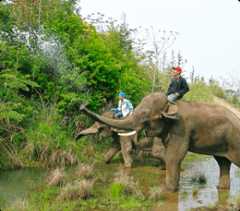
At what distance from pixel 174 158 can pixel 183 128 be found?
656 mm

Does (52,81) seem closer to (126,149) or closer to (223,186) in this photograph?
(126,149)

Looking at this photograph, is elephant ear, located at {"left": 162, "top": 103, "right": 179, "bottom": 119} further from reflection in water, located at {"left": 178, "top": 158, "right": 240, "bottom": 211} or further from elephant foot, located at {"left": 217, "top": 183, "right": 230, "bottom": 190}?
elephant foot, located at {"left": 217, "top": 183, "right": 230, "bottom": 190}

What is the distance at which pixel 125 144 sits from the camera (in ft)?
48.6

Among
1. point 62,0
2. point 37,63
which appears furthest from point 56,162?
point 62,0

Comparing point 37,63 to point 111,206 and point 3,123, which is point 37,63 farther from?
point 111,206

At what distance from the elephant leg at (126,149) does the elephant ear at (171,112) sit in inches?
151

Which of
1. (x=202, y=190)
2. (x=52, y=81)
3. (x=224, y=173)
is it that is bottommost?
(x=202, y=190)

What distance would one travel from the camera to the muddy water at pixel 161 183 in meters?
9.97

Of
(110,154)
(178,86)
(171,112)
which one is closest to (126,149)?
(110,154)

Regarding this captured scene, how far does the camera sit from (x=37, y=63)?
54.6ft

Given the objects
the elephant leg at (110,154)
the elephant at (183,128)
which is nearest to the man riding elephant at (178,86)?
the elephant at (183,128)

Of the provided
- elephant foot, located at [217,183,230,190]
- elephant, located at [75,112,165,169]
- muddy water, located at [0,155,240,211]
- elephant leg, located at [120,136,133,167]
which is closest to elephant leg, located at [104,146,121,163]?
elephant, located at [75,112,165,169]

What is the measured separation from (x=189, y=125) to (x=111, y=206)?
2732mm

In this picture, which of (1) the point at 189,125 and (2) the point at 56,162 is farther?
(2) the point at 56,162
